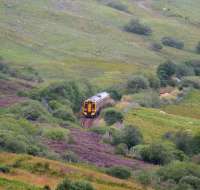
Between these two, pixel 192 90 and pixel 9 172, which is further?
pixel 192 90

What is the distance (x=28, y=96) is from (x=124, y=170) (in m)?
38.7

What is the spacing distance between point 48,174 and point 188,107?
59.3 m

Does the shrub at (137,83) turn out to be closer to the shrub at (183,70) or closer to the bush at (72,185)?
the shrub at (183,70)

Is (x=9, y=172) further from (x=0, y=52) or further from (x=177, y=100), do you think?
(x=0, y=52)

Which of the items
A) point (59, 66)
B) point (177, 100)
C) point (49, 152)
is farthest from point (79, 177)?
point (59, 66)

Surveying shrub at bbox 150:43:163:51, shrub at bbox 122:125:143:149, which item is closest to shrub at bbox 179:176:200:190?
shrub at bbox 122:125:143:149

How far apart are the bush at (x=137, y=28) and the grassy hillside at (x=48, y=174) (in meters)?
121

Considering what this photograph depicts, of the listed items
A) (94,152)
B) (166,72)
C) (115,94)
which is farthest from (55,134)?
(166,72)

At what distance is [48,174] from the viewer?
55312mm

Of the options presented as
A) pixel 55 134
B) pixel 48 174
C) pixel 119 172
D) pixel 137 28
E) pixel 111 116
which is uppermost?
pixel 48 174

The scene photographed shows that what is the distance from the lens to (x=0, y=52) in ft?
451

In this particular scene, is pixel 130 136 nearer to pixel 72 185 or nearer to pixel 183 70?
pixel 72 185

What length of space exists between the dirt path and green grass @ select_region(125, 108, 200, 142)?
11.9 meters

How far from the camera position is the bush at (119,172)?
6097 cm
